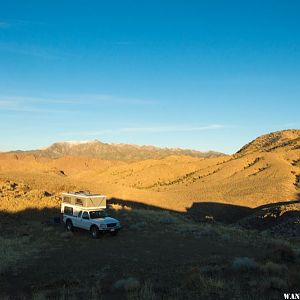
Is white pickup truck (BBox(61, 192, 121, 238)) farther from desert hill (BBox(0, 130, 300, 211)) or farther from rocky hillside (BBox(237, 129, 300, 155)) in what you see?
rocky hillside (BBox(237, 129, 300, 155))

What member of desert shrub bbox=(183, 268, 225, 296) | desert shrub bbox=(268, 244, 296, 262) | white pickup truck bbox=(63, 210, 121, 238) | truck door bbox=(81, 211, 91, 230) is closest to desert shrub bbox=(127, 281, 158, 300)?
desert shrub bbox=(183, 268, 225, 296)

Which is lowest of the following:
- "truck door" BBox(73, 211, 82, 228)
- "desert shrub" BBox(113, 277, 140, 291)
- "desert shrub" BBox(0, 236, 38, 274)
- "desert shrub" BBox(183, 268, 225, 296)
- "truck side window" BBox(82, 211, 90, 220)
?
"desert shrub" BBox(0, 236, 38, 274)

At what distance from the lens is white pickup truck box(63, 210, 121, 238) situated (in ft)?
84.6

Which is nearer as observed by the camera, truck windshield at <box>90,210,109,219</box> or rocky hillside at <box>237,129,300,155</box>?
truck windshield at <box>90,210,109,219</box>

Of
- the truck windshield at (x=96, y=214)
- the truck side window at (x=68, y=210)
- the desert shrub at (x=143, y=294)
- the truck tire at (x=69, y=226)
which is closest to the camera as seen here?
the desert shrub at (x=143, y=294)

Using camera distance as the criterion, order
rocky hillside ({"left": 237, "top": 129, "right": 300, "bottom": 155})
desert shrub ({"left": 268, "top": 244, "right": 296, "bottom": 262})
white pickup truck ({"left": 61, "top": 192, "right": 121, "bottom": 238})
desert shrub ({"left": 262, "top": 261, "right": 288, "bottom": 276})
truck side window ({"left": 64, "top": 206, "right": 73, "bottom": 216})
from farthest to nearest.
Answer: rocky hillside ({"left": 237, "top": 129, "right": 300, "bottom": 155})
truck side window ({"left": 64, "top": 206, "right": 73, "bottom": 216})
white pickup truck ({"left": 61, "top": 192, "right": 121, "bottom": 238})
desert shrub ({"left": 268, "top": 244, "right": 296, "bottom": 262})
desert shrub ({"left": 262, "top": 261, "right": 288, "bottom": 276})

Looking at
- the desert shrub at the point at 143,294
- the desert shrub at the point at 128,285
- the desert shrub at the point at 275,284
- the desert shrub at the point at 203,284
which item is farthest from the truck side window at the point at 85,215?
the desert shrub at the point at 275,284

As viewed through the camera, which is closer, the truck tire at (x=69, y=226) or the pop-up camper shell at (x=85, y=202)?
the pop-up camper shell at (x=85, y=202)

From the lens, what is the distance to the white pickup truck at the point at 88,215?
26.0 metres

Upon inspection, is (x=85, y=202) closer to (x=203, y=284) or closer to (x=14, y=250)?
(x=14, y=250)

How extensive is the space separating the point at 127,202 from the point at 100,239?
29.8 m

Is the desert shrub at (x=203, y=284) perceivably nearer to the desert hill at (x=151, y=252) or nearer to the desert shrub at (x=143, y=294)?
the desert hill at (x=151, y=252)

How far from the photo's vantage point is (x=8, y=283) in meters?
16.2

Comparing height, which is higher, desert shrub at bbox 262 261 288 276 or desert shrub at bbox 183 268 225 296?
desert shrub at bbox 262 261 288 276
